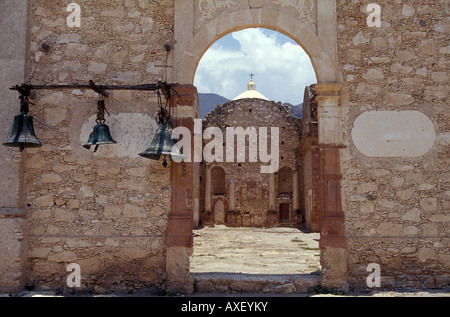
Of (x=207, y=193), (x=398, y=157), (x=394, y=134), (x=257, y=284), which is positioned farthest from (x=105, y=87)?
(x=207, y=193)

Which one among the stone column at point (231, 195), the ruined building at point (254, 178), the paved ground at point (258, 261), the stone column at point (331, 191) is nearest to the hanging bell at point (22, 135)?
the paved ground at point (258, 261)

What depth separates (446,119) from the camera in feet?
22.0

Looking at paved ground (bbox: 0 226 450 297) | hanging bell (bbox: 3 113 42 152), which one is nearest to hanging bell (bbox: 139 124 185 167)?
hanging bell (bbox: 3 113 42 152)

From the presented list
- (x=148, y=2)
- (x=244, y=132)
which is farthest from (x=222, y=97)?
(x=148, y=2)

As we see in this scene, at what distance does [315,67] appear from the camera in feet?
22.4

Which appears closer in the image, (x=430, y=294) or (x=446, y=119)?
(x=430, y=294)

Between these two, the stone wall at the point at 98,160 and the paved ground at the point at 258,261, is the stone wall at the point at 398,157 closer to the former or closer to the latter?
the paved ground at the point at 258,261

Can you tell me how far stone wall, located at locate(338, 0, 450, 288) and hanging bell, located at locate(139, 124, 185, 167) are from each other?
2670 millimetres

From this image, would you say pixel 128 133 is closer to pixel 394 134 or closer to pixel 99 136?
pixel 99 136

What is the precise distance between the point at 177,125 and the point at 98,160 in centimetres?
140

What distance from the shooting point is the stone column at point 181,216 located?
6.48 meters

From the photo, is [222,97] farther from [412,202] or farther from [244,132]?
[412,202]

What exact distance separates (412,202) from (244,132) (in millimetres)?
16162

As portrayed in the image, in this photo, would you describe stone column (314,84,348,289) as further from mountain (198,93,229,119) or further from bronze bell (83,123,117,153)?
mountain (198,93,229,119)
